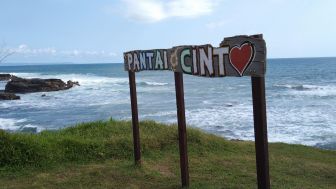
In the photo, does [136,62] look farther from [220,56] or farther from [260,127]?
[260,127]

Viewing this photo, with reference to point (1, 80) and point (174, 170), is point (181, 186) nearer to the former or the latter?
point (174, 170)

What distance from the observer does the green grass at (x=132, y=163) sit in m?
7.70

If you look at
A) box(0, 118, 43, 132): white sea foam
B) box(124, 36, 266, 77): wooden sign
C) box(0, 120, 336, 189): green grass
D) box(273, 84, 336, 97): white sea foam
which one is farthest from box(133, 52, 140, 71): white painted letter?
box(273, 84, 336, 97): white sea foam

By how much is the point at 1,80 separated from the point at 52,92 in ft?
82.5

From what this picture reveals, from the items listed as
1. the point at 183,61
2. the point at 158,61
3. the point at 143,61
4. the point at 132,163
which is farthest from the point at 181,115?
the point at 132,163

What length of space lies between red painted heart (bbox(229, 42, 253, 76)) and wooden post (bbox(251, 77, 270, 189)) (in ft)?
0.81

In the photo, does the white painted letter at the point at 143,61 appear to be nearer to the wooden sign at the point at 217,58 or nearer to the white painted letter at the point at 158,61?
the wooden sign at the point at 217,58

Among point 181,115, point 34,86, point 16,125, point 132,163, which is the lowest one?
point 16,125

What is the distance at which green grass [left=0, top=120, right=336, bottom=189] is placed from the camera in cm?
770

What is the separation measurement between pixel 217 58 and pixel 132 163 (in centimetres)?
397

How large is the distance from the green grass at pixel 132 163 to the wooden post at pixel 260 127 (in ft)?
7.08

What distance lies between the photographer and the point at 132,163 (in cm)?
887

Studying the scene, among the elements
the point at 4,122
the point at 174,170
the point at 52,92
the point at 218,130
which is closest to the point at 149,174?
the point at 174,170

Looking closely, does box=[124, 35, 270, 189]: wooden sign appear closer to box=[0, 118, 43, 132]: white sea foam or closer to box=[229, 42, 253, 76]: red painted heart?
box=[229, 42, 253, 76]: red painted heart
